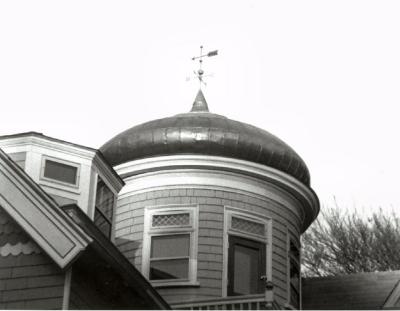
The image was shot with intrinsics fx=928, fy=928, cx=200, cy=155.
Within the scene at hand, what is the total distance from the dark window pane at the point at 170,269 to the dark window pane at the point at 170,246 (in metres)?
0.15

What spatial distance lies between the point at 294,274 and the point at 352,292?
163 centimetres

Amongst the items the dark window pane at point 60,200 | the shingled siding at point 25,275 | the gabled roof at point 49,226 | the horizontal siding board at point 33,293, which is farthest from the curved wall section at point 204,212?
the horizontal siding board at point 33,293

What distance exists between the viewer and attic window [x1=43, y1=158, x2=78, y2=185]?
1533cm

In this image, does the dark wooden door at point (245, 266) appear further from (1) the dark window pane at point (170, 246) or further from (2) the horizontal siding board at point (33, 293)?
(2) the horizontal siding board at point (33, 293)

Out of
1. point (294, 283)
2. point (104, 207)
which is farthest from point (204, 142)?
point (104, 207)

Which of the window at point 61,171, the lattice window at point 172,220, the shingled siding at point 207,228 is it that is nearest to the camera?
the window at point 61,171

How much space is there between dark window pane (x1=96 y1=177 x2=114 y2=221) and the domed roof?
3732 mm

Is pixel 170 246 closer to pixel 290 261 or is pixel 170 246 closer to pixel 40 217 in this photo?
pixel 290 261

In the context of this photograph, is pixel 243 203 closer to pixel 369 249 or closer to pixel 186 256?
pixel 186 256

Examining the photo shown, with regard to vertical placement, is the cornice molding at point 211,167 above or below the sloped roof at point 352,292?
above

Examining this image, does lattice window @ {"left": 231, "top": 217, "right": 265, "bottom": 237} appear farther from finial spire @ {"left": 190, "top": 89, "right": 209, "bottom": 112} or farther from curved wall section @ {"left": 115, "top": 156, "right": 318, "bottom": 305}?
finial spire @ {"left": 190, "top": 89, "right": 209, "bottom": 112}

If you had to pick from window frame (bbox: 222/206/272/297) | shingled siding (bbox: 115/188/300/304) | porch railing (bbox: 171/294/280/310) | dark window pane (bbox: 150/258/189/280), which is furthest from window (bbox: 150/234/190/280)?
porch railing (bbox: 171/294/280/310)

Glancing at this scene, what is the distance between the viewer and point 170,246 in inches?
763

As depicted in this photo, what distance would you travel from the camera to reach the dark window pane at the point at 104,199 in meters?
16.2
